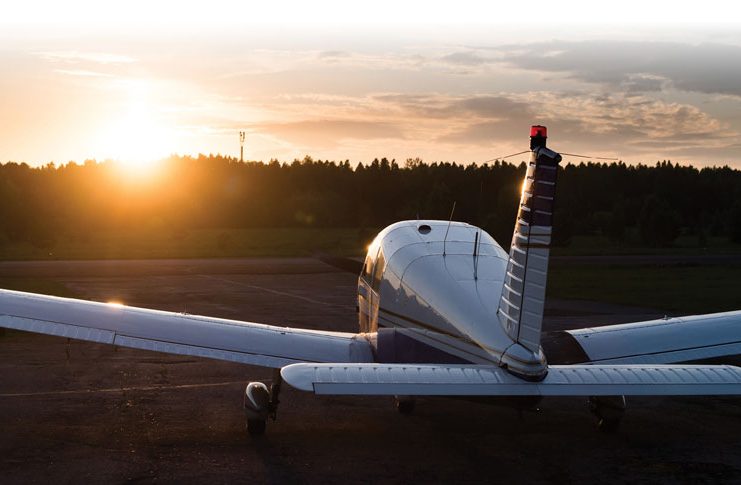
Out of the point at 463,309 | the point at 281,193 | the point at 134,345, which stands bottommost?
the point at 281,193

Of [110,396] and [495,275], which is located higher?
[495,275]

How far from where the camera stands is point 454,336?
34.9 ft

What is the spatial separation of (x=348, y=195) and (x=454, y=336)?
10190 centimetres

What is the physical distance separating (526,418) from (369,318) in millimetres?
2683

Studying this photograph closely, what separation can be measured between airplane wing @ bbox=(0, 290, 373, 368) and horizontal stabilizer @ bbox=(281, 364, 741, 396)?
3251 millimetres

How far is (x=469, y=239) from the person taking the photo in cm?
1252

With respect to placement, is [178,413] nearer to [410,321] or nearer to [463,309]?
[410,321]

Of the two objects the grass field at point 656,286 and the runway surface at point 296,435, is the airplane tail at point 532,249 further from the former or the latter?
the grass field at point 656,286

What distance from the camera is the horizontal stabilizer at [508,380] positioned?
873 cm

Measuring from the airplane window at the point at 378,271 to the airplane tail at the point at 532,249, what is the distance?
11.6ft

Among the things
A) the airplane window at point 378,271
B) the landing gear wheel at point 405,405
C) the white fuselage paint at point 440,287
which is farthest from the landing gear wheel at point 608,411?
the airplane window at point 378,271

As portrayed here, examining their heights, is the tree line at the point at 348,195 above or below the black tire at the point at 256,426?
below

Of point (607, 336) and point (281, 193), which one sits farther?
point (281, 193)

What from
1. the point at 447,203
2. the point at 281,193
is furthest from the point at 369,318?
the point at 281,193
